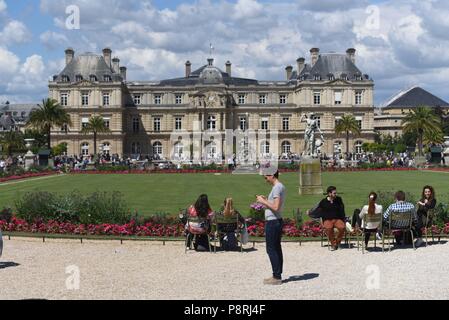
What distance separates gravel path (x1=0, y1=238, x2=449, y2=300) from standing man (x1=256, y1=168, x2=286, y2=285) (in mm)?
276

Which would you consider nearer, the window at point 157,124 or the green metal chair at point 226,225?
the green metal chair at point 226,225

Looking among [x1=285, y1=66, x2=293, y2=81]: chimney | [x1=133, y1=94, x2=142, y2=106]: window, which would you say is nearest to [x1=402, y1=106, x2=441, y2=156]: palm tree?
[x1=285, y1=66, x2=293, y2=81]: chimney

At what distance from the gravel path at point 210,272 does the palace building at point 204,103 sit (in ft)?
265

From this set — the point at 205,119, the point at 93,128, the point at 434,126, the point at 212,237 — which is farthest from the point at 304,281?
the point at 205,119

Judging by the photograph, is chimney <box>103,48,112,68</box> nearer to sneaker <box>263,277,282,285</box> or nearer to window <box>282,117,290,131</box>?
window <box>282,117,290,131</box>

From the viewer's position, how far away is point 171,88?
333ft

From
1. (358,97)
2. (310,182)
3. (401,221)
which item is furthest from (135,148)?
(401,221)

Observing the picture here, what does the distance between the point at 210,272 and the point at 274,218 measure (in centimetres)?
191

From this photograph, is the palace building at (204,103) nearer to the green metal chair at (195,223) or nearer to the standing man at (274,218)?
the green metal chair at (195,223)

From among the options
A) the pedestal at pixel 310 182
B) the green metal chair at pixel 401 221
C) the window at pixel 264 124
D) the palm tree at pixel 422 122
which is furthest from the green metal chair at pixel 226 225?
the window at pixel 264 124

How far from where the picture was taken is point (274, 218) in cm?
1073

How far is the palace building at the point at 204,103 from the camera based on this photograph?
9475cm

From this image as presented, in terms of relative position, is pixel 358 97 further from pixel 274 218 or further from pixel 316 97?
pixel 274 218
